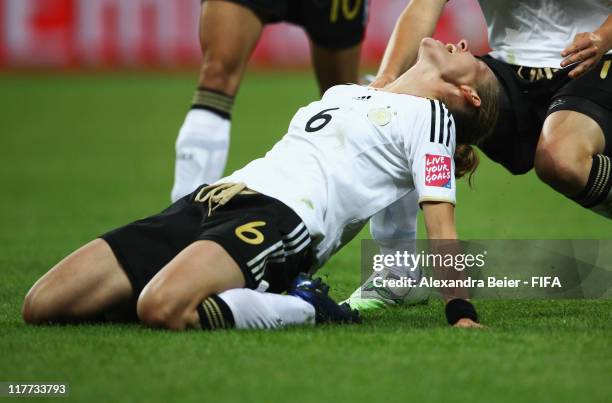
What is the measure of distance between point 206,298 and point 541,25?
204 cm

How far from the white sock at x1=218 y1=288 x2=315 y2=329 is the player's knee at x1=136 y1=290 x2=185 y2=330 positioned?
0.16m

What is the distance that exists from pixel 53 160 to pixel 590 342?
838cm

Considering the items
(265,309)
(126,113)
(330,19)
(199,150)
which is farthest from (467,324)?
(126,113)

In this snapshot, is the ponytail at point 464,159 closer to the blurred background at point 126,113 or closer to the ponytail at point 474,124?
the ponytail at point 474,124

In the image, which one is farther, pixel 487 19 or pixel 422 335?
pixel 487 19

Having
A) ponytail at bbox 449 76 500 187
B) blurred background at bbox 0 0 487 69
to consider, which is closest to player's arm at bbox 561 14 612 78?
ponytail at bbox 449 76 500 187

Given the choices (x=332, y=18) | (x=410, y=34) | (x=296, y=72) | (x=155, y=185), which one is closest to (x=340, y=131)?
(x=410, y=34)

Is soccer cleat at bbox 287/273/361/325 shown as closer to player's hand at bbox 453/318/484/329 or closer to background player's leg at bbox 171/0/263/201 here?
player's hand at bbox 453/318/484/329

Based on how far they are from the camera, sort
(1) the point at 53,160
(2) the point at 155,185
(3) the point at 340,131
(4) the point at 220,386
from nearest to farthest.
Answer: (4) the point at 220,386 → (3) the point at 340,131 → (2) the point at 155,185 → (1) the point at 53,160

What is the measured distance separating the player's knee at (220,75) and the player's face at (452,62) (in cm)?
142

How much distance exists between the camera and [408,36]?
4699mm

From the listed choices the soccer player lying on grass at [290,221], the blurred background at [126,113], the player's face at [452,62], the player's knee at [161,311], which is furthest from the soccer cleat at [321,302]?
the blurred background at [126,113]

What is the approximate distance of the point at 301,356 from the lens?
10.9ft

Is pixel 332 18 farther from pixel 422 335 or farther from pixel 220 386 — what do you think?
pixel 220 386
